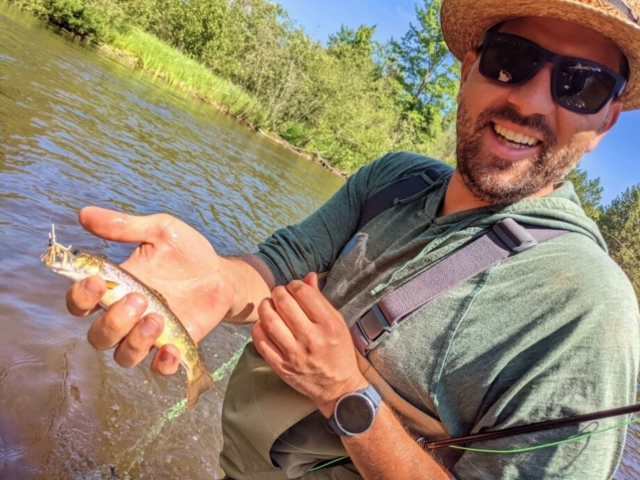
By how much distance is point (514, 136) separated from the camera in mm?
2258

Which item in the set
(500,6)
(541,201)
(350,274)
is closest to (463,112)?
(500,6)

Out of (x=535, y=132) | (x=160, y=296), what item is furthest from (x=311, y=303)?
(x=535, y=132)

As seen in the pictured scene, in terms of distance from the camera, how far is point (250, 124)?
100ft

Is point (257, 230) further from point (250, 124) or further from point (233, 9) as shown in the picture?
point (233, 9)

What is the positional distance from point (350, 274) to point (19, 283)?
4.37m

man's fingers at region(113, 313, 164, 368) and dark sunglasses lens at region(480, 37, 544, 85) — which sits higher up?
dark sunglasses lens at region(480, 37, 544, 85)

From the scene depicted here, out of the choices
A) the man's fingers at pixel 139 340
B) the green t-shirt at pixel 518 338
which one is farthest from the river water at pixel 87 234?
the green t-shirt at pixel 518 338

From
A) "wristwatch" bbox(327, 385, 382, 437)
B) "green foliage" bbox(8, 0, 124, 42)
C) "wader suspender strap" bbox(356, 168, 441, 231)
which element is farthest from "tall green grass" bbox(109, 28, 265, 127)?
"wristwatch" bbox(327, 385, 382, 437)

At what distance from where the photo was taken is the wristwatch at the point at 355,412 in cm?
177

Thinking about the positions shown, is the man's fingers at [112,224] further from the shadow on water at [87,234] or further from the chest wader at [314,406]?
the shadow on water at [87,234]

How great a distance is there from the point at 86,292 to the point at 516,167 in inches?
75.5

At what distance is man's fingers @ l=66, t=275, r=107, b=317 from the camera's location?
185cm

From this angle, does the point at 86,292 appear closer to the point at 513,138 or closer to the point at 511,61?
the point at 513,138

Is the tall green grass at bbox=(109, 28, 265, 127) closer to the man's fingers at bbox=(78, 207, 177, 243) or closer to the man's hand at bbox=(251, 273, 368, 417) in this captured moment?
the man's fingers at bbox=(78, 207, 177, 243)
